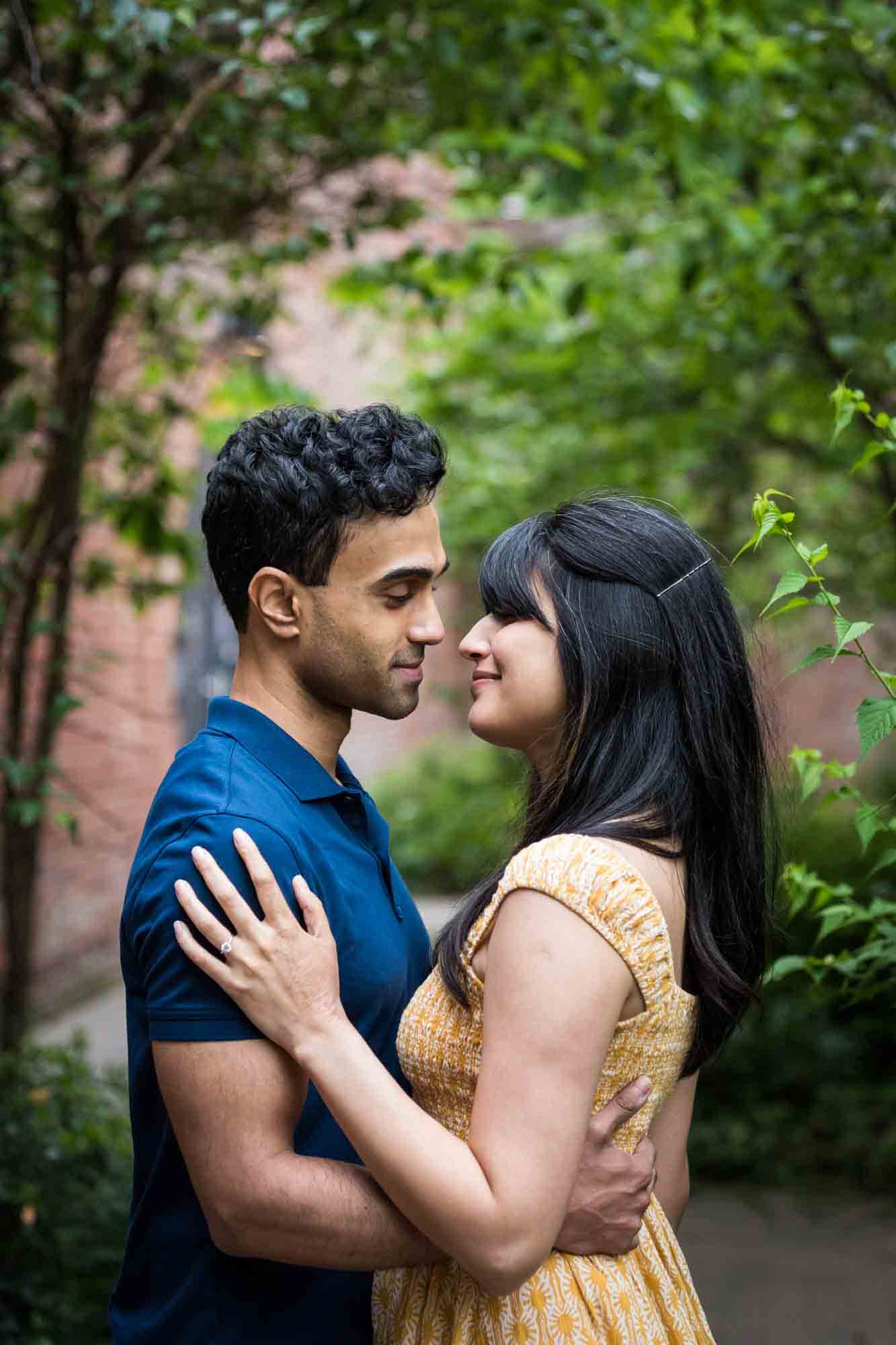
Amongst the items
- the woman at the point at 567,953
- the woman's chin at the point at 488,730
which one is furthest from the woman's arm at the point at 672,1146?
the woman's chin at the point at 488,730

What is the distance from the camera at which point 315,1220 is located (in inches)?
66.7

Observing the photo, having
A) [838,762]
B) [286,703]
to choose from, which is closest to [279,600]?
[286,703]

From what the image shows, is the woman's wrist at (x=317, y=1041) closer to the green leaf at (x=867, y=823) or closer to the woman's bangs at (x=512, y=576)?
the woman's bangs at (x=512, y=576)

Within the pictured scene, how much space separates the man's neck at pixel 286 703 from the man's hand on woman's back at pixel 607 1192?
70cm

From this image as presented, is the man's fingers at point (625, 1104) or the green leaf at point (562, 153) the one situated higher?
the green leaf at point (562, 153)

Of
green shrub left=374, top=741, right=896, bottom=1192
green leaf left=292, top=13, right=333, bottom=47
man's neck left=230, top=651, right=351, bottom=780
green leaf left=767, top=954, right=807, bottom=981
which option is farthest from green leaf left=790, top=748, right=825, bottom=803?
green shrub left=374, top=741, right=896, bottom=1192

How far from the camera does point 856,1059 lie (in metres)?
6.48

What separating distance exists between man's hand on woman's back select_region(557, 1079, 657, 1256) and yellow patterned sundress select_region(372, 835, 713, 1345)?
23mm

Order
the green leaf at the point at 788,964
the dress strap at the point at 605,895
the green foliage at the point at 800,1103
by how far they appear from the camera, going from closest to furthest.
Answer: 1. the dress strap at the point at 605,895
2. the green leaf at the point at 788,964
3. the green foliage at the point at 800,1103

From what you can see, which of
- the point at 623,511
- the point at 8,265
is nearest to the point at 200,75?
the point at 8,265

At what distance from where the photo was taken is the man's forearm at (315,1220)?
5.50 ft

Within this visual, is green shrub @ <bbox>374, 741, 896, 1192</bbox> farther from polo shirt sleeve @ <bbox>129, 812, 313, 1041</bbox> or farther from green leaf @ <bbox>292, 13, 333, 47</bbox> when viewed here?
polo shirt sleeve @ <bbox>129, 812, 313, 1041</bbox>

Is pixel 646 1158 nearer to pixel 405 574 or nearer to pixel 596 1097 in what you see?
pixel 596 1097

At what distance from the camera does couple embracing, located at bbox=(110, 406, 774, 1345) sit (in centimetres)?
166
